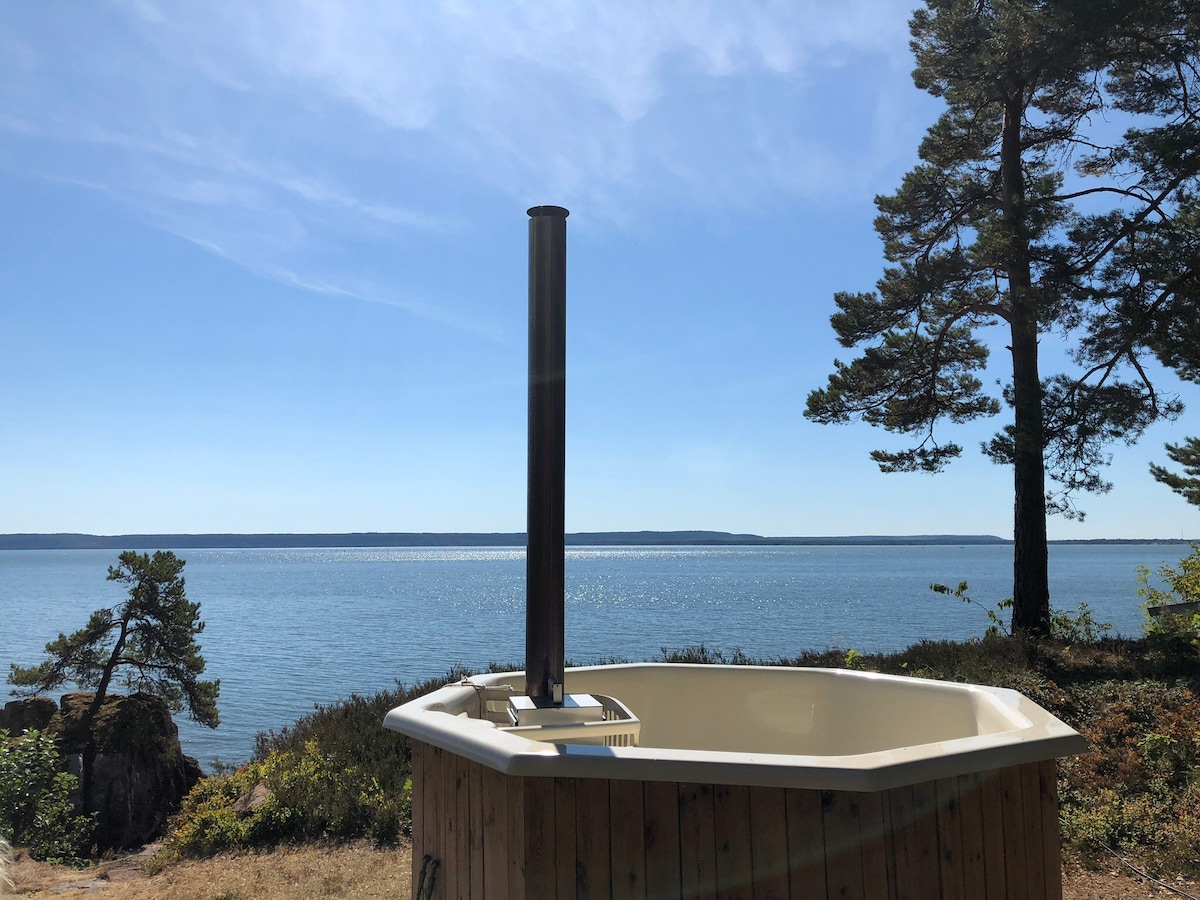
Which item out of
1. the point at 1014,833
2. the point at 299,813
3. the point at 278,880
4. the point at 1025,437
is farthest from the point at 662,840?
the point at 1025,437

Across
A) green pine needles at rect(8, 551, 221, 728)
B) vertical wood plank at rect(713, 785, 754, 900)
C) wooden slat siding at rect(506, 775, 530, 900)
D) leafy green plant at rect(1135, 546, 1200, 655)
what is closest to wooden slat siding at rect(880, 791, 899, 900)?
vertical wood plank at rect(713, 785, 754, 900)

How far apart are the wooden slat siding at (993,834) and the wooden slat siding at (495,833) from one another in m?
1.45

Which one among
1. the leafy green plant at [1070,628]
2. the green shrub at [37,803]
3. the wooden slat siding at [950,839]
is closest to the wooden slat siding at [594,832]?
the wooden slat siding at [950,839]

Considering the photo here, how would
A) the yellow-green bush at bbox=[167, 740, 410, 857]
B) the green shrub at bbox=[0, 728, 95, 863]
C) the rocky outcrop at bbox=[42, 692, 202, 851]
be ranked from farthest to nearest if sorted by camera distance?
the rocky outcrop at bbox=[42, 692, 202, 851], the green shrub at bbox=[0, 728, 95, 863], the yellow-green bush at bbox=[167, 740, 410, 857]

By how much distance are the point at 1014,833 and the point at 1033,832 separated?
9cm

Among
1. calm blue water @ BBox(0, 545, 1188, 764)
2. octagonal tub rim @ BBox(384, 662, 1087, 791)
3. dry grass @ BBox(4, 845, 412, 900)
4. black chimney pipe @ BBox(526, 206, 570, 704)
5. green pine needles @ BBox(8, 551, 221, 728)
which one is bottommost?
calm blue water @ BBox(0, 545, 1188, 764)

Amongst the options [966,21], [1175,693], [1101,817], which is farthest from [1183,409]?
[1101,817]

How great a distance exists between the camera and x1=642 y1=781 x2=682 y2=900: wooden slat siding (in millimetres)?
2459

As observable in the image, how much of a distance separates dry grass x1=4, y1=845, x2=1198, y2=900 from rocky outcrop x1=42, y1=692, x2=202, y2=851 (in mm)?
3409

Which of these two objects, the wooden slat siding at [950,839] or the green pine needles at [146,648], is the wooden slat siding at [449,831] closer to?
the wooden slat siding at [950,839]

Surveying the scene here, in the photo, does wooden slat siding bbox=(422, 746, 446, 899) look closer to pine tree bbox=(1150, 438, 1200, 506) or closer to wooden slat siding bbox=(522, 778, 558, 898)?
wooden slat siding bbox=(522, 778, 558, 898)

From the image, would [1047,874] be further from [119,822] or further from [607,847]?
[119,822]

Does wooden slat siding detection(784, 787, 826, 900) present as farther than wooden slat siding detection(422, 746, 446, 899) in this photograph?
No

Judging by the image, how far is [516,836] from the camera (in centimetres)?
251
